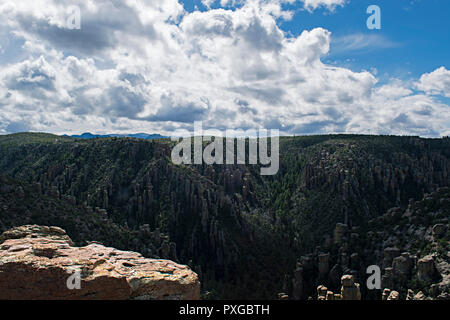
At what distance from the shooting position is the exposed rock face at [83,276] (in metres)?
14.0

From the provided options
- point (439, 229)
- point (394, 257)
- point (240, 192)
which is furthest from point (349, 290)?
point (240, 192)

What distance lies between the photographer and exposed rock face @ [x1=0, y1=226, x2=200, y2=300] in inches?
553

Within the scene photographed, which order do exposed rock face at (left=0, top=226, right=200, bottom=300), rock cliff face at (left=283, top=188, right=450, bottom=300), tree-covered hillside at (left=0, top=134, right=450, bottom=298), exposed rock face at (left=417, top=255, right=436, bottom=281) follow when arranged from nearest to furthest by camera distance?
exposed rock face at (left=0, top=226, right=200, bottom=300), rock cliff face at (left=283, top=188, right=450, bottom=300), exposed rock face at (left=417, top=255, right=436, bottom=281), tree-covered hillside at (left=0, top=134, right=450, bottom=298)

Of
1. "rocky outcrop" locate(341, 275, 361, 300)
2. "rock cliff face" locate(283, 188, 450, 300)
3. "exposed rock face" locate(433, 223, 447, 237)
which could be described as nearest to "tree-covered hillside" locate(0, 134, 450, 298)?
"rock cliff face" locate(283, 188, 450, 300)

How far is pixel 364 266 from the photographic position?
238 ft

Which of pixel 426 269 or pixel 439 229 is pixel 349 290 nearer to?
pixel 426 269

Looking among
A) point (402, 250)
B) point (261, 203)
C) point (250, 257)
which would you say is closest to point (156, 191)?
point (250, 257)

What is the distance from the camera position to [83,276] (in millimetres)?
14258

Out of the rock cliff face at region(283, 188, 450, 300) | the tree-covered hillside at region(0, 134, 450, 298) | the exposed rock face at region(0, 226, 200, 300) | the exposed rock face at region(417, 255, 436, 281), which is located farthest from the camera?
the tree-covered hillside at region(0, 134, 450, 298)

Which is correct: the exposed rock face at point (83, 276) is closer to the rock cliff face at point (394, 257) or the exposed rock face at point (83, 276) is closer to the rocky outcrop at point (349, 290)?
the rocky outcrop at point (349, 290)

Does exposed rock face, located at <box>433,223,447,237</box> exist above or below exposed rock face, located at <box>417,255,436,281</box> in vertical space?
above

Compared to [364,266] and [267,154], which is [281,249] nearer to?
[364,266]

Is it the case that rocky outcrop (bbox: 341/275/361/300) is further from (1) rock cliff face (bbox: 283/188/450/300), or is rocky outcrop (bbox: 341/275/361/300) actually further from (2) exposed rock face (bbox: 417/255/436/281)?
(2) exposed rock face (bbox: 417/255/436/281)
